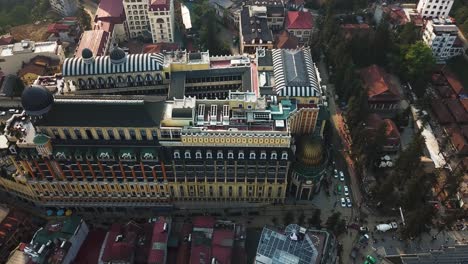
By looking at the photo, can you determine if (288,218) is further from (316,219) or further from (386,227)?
(386,227)

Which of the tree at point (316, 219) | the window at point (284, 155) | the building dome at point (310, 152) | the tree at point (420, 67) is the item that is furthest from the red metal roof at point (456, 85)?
the window at point (284, 155)

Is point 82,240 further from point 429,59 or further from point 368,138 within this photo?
point 429,59

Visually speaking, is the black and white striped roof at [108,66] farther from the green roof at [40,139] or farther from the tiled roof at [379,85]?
the tiled roof at [379,85]

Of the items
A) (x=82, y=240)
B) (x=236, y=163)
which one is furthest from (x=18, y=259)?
(x=236, y=163)

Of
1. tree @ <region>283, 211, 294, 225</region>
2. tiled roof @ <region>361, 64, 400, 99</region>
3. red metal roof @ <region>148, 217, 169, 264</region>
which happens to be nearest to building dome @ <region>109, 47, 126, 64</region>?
red metal roof @ <region>148, 217, 169, 264</region>

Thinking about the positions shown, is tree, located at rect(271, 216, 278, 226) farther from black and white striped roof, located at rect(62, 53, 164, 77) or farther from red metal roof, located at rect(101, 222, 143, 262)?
black and white striped roof, located at rect(62, 53, 164, 77)
